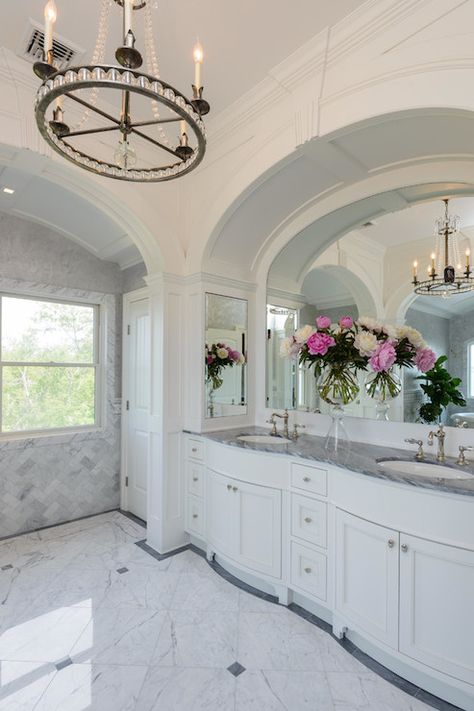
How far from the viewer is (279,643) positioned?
208cm

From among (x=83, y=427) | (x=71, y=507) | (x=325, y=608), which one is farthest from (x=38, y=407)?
(x=325, y=608)

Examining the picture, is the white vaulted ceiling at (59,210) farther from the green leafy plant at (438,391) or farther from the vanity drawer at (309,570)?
the vanity drawer at (309,570)

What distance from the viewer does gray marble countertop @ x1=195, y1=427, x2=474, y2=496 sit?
68.2 inches

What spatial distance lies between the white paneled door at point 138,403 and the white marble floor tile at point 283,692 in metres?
2.19

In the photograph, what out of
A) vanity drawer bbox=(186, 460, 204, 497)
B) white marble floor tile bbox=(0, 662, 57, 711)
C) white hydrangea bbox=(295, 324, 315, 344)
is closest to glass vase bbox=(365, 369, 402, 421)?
white hydrangea bbox=(295, 324, 315, 344)

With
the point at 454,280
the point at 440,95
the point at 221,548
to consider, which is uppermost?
the point at 440,95

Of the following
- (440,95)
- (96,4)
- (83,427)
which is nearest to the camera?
(440,95)

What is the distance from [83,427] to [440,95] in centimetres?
390

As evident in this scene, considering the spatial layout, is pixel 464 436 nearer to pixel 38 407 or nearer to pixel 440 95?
pixel 440 95

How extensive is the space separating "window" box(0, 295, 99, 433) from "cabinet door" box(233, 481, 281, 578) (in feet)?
7.07

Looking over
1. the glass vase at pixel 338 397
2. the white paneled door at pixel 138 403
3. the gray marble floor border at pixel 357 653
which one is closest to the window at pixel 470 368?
the glass vase at pixel 338 397

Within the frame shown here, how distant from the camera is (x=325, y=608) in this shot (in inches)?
88.5

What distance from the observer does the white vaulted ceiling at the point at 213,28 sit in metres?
1.96

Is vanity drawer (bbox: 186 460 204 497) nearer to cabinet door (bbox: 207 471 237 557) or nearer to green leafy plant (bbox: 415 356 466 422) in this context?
cabinet door (bbox: 207 471 237 557)
